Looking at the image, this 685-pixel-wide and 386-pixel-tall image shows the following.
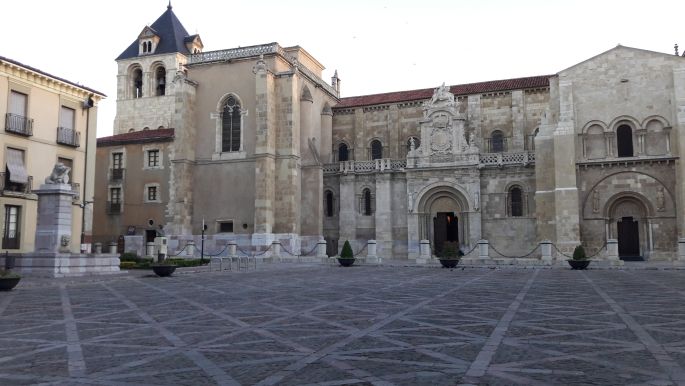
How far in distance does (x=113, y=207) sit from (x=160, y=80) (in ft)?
63.0

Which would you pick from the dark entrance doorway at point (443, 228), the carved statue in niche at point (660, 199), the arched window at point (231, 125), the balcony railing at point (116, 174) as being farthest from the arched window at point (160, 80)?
the carved statue in niche at point (660, 199)

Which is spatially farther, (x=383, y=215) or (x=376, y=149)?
(x=376, y=149)

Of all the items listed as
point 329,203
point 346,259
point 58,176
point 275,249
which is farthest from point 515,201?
point 58,176

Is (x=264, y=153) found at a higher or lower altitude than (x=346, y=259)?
higher

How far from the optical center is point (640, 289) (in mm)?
14125

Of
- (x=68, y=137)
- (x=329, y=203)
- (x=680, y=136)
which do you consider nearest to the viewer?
(x=680, y=136)

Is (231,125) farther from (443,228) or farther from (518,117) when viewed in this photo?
(518,117)

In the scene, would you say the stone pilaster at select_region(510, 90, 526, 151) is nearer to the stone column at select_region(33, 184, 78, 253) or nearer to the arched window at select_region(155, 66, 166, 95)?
the stone column at select_region(33, 184, 78, 253)

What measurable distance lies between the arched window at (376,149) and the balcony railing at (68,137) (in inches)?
782

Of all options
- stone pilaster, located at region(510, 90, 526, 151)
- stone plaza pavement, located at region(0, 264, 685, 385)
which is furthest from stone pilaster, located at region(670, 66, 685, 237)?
stone plaza pavement, located at region(0, 264, 685, 385)

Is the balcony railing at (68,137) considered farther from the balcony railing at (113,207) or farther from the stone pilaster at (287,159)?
the stone pilaster at (287,159)

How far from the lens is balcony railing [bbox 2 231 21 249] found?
2564 centimetres

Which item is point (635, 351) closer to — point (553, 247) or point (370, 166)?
point (553, 247)

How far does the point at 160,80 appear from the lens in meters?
53.7
